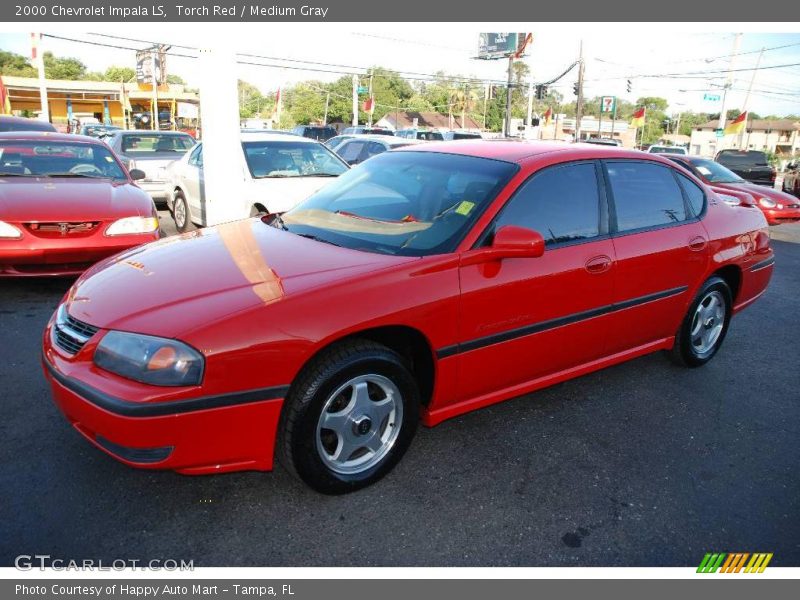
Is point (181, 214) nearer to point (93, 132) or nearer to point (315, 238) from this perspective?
point (315, 238)

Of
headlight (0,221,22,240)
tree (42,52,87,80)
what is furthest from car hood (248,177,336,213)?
tree (42,52,87,80)

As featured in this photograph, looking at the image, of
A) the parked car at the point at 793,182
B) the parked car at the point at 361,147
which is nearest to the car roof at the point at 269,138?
the parked car at the point at 361,147

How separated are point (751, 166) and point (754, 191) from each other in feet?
23.7

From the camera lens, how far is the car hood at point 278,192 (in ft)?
24.2

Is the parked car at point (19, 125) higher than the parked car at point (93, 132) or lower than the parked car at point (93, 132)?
higher

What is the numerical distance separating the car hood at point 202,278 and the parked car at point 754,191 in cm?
999

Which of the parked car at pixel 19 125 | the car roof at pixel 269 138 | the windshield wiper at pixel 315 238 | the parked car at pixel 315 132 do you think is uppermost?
the car roof at pixel 269 138

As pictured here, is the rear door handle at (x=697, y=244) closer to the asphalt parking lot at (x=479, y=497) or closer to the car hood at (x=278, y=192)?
the asphalt parking lot at (x=479, y=497)

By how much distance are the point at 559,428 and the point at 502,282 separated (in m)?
1.08

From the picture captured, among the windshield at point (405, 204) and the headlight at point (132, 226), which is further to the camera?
the headlight at point (132, 226)

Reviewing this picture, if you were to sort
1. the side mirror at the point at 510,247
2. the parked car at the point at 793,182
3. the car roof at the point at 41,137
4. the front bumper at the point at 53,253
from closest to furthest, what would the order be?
the side mirror at the point at 510,247 → the front bumper at the point at 53,253 → the car roof at the point at 41,137 → the parked car at the point at 793,182

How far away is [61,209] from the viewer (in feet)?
18.0

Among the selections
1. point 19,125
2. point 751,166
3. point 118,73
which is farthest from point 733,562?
point 118,73

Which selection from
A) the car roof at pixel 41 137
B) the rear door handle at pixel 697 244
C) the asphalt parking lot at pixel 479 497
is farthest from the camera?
the car roof at pixel 41 137
